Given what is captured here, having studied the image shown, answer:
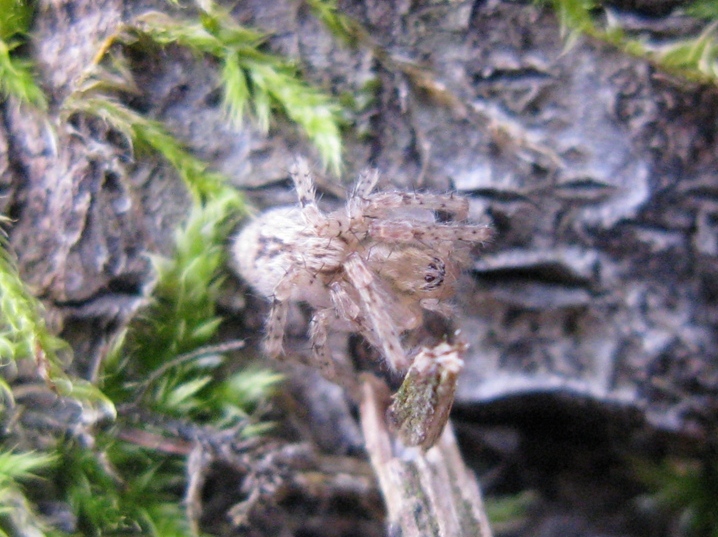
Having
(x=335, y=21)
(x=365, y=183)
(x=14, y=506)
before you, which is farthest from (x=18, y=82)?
(x=14, y=506)

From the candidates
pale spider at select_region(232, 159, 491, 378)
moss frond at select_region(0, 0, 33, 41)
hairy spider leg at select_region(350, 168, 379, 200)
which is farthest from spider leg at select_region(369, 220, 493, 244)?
moss frond at select_region(0, 0, 33, 41)

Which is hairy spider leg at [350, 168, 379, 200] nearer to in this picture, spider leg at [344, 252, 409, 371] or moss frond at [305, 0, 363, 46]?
spider leg at [344, 252, 409, 371]

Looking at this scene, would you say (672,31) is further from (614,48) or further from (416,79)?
(416,79)

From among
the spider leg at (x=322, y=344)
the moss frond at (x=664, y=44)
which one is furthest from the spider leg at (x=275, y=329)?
the moss frond at (x=664, y=44)

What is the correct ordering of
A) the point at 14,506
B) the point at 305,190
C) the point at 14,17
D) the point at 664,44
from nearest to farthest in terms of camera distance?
the point at 14,506
the point at 14,17
the point at 664,44
the point at 305,190

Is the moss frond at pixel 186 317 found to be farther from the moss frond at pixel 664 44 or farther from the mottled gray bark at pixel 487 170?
the moss frond at pixel 664 44

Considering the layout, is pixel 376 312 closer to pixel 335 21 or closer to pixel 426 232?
pixel 426 232
